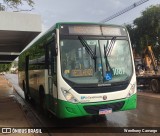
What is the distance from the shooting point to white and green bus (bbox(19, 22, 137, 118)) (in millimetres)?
8508

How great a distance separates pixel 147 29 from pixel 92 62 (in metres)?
31.4

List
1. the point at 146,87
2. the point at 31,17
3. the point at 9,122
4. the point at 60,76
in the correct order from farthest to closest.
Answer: the point at 146,87 → the point at 31,17 → the point at 9,122 → the point at 60,76

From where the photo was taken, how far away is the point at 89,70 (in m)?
8.71

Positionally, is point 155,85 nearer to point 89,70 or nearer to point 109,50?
point 109,50

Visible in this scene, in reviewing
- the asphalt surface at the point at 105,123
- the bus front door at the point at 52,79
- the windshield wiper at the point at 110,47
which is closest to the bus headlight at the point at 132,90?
the asphalt surface at the point at 105,123

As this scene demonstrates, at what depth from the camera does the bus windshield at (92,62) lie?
865cm

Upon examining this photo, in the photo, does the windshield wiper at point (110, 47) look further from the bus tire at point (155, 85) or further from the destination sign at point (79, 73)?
the bus tire at point (155, 85)

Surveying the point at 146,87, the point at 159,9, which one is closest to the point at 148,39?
the point at 159,9

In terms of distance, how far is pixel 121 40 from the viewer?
30.9ft

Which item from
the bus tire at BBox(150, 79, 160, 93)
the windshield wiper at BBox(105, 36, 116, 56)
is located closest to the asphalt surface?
the windshield wiper at BBox(105, 36, 116, 56)

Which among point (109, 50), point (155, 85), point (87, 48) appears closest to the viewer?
point (87, 48)

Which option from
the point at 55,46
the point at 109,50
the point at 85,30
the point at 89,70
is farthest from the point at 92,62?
the point at 55,46

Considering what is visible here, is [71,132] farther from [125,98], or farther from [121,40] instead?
[121,40]

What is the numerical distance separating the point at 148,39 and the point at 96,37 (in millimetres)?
29991
